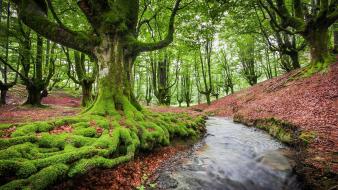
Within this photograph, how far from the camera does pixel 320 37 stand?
1534cm

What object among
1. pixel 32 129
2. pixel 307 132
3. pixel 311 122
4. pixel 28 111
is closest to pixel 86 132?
pixel 32 129

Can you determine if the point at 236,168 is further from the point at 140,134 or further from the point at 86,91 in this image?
the point at 86,91

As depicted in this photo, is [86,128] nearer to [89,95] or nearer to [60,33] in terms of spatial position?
[60,33]

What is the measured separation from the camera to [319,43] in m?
15.5

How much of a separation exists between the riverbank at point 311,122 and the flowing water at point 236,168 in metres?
0.55

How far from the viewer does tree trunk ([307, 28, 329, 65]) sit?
15294 millimetres

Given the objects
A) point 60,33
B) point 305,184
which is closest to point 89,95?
point 60,33

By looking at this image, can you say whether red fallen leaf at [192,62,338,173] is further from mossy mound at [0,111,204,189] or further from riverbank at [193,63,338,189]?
mossy mound at [0,111,204,189]

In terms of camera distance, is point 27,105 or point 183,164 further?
point 27,105

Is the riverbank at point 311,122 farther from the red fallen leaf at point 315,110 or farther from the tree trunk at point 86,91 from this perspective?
the tree trunk at point 86,91

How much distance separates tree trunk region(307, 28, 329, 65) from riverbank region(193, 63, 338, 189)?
51.8 inches

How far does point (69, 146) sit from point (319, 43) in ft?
55.4

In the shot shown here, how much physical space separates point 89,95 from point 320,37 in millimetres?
19750

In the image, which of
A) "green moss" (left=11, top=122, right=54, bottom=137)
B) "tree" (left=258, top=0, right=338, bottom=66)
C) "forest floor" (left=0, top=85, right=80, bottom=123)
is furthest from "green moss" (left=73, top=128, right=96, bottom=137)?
"tree" (left=258, top=0, right=338, bottom=66)
